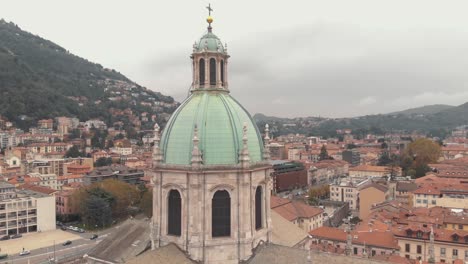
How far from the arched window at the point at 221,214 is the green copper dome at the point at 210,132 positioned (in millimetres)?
2038

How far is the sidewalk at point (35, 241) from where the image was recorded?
69.4m

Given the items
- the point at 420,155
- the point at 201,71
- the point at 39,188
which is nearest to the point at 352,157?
the point at 420,155

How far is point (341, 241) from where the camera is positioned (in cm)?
5675

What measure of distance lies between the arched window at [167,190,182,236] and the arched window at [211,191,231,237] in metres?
2.07

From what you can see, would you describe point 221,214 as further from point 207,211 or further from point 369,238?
point 369,238

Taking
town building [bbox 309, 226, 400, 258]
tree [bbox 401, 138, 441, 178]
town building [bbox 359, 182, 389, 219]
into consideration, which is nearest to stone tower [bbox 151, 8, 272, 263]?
town building [bbox 309, 226, 400, 258]

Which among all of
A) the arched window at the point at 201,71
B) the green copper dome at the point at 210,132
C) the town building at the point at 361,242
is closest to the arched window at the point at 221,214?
the green copper dome at the point at 210,132

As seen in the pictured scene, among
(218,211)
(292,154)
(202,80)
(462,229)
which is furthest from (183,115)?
(292,154)

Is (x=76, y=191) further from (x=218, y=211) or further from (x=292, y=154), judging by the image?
(x=292, y=154)

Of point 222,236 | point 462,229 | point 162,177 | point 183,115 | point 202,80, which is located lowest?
point 462,229

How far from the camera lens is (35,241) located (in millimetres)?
73750

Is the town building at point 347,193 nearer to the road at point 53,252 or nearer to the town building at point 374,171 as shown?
the town building at point 374,171

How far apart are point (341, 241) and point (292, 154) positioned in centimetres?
13875

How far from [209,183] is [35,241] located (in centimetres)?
6102
